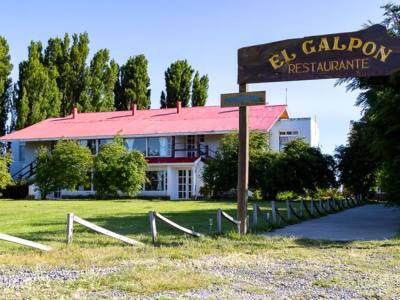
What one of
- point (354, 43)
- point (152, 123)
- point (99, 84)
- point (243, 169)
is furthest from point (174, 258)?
point (99, 84)

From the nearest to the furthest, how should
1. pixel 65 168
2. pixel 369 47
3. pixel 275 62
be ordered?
pixel 369 47
pixel 275 62
pixel 65 168

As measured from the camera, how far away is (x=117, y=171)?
3409cm

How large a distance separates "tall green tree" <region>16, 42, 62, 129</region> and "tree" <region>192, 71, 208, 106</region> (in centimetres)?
1421

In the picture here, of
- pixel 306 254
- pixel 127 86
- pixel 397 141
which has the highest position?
pixel 127 86

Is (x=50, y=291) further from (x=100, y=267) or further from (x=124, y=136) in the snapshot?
(x=124, y=136)

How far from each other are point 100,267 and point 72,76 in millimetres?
48398

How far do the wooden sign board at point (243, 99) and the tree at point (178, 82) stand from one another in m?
44.2

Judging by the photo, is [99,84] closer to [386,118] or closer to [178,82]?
[178,82]

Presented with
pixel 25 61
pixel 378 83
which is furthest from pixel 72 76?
pixel 378 83

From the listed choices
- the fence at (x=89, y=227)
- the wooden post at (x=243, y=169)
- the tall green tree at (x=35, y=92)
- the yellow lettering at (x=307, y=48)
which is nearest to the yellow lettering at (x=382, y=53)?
the yellow lettering at (x=307, y=48)

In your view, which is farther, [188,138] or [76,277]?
[188,138]

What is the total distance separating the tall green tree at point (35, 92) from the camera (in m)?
49.8

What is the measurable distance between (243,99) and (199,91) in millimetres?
44611

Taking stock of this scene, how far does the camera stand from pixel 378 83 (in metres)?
17.5
